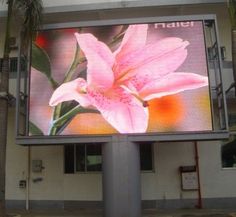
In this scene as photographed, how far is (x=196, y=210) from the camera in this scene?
624 inches

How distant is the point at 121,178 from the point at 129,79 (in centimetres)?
307

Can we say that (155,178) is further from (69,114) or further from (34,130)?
(34,130)

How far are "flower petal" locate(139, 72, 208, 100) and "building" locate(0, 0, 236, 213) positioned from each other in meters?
2.49

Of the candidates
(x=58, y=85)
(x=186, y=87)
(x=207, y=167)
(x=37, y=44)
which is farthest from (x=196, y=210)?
(x=37, y=44)

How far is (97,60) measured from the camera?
14.5 meters

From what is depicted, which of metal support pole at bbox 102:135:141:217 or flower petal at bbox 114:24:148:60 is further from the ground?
flower petal at bbox 114:24:148:60

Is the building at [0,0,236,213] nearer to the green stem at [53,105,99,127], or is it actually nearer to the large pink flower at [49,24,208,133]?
the large pink flower at [49,24,208,133]

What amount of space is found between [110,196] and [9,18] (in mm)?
6348

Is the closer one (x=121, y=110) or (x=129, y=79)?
(x=121, y=110)

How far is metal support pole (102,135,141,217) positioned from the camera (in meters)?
13.1

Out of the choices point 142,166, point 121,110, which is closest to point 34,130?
point 121,110

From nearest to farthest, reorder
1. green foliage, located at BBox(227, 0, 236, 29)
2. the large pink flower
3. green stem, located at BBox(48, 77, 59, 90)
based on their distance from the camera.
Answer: the large pink flower
green foliage, located at BBox(227, 0, 236, 29)
green stem, located at BBox(48, 77, 59, 90)

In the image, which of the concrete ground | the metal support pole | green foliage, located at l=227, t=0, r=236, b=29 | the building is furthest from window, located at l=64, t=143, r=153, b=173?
green foliage, located at l=227, t=0, r=236, b=29

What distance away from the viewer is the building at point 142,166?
54.1 ft
